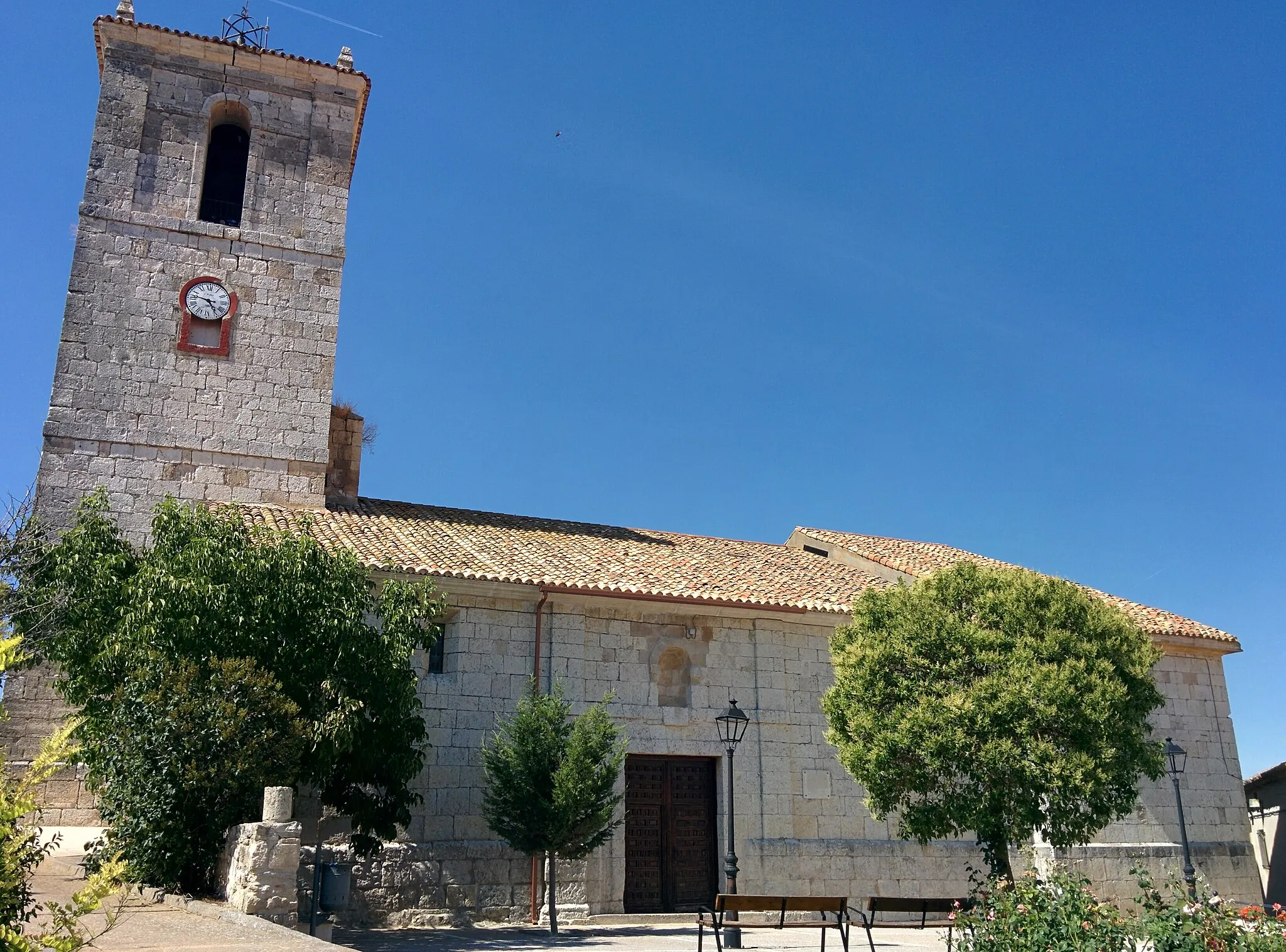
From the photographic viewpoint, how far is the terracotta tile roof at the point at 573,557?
17.0 meters

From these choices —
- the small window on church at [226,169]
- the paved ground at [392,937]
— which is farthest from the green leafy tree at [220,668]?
the small window on church at [226,169]

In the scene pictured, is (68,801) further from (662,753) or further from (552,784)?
(662,753)

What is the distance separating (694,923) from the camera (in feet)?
52.6

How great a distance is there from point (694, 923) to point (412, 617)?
6.58 m

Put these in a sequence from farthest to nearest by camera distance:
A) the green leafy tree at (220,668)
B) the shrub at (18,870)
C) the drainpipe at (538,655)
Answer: the drainpipe at (538,655)
the green leafy tree at (220,668)
the shrub at (18,870)

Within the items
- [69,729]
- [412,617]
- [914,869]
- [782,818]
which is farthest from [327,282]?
[69,729]

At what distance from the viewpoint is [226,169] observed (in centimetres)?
2117

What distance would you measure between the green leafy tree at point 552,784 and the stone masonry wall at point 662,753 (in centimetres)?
108

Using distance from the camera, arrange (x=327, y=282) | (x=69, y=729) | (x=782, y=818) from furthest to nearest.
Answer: (x=327, y=282) < (x=782, y=818) < (x=69, y=729)

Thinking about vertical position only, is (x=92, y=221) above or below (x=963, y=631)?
above

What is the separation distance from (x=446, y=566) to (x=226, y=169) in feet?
33.5

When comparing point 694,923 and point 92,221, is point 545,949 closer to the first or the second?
point 694,923

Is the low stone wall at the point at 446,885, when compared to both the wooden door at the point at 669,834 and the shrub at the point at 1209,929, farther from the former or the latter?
the shrub at the point at 1209,929

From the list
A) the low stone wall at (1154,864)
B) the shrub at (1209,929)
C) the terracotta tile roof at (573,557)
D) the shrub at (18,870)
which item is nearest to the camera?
the shrub at (18,870)
